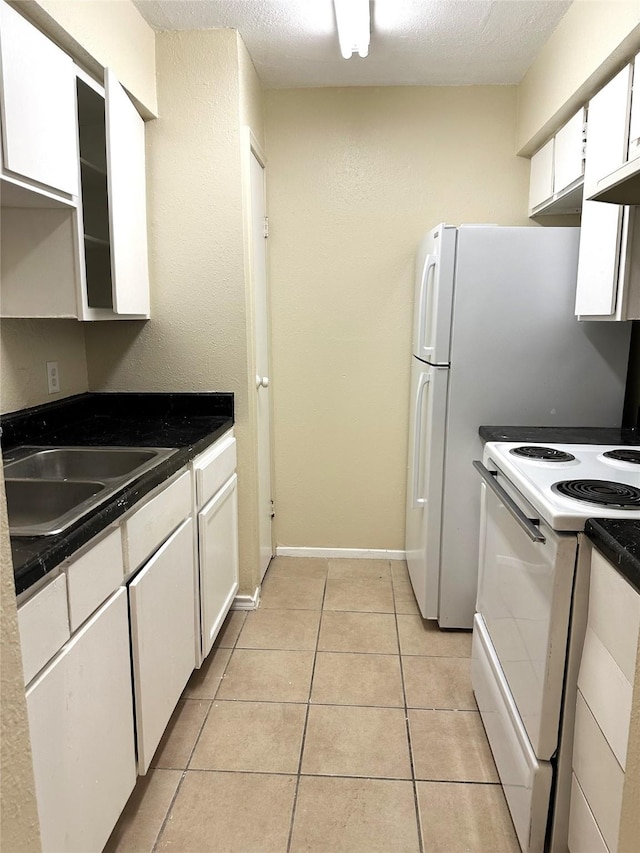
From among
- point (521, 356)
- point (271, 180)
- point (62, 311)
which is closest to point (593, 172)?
point (521, 356)

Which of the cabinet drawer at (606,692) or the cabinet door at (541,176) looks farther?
the cabinet door at (541,176)

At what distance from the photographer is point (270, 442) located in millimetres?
3209

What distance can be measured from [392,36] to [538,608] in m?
2.25

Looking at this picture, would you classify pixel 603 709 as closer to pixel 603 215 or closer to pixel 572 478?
pixel 572 478

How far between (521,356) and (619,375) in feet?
1.27

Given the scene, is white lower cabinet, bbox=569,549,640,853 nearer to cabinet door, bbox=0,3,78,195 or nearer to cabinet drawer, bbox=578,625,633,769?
cabinet drawer, bbox=578,625,633,769

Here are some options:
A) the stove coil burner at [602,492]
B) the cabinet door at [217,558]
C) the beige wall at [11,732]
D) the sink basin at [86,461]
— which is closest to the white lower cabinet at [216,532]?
the cabinet door at [217,558]

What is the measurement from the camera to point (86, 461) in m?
1.98

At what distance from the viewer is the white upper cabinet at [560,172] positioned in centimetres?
220

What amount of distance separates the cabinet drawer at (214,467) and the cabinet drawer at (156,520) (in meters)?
0.09

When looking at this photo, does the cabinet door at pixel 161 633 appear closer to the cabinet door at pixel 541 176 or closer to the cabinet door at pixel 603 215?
the cabinet door at pixel 603 215

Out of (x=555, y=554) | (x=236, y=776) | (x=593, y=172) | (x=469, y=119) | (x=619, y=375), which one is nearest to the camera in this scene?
(x=555, y=554)

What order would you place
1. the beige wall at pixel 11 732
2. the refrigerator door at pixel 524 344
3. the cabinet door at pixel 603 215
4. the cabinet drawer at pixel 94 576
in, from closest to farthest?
1. the beige wall at pixel 11 732
2. the cabinet drawer at pixel 94 576
3. the cabinet door at pixel 603 215
4. the refrigerator door at pixel 524 344

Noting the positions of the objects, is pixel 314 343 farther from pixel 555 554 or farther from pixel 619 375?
pixel 555 554
